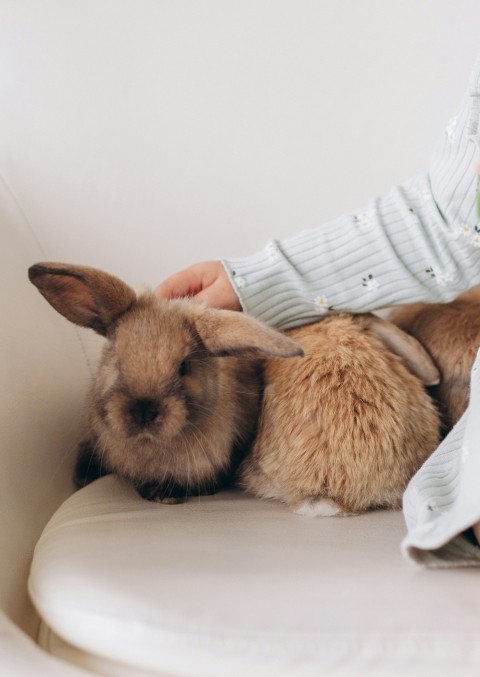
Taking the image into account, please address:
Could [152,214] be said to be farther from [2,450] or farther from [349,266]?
[2,450]

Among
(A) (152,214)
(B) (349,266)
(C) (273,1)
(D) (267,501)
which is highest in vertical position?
(C) (273,1)

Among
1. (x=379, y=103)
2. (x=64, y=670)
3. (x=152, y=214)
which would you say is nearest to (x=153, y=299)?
(x=152, y=214)

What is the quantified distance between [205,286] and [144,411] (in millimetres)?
295

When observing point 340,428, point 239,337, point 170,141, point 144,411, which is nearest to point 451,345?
point 340,428

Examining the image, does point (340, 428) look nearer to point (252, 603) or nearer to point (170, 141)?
point (252, 603)

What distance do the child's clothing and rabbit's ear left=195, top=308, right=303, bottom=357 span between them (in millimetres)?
125

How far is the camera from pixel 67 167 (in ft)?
4.20

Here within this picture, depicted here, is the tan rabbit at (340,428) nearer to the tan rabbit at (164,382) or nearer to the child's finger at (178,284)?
the tan rabbit at (164,382)

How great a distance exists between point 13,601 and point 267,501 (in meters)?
0.35

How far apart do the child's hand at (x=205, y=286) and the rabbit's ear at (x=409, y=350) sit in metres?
0.21

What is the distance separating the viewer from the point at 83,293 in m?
0.92

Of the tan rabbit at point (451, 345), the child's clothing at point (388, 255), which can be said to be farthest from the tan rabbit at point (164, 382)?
the tan rabbit at point (451, 345)

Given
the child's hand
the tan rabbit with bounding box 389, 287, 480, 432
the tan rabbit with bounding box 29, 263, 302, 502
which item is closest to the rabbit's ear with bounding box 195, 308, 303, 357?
the tan rabbit with bounding box 29, 263, 302, 502

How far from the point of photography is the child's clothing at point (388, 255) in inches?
39.5
